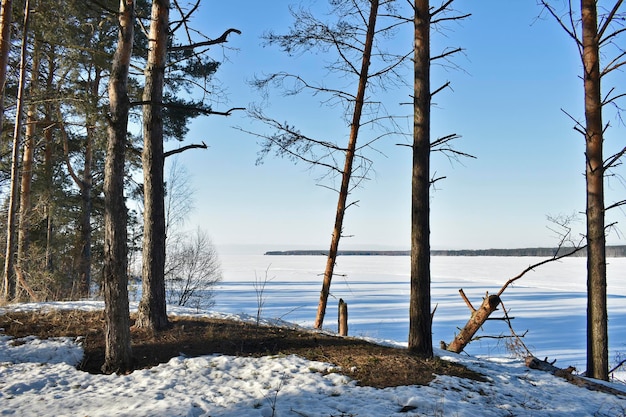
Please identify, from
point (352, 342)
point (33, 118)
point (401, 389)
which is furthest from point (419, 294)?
point (33, 118)

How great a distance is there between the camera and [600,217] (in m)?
7.81

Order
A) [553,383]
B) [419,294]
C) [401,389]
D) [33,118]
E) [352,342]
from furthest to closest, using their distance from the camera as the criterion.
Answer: [33,118], [352,342], [419,294], [553,383], [401,389]

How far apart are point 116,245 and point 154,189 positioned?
1634 millimetres

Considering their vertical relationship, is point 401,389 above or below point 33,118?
below

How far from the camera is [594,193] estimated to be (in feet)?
25.8

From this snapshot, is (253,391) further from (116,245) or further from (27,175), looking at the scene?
(27,175)

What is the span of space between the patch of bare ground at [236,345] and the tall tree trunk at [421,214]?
0.38m

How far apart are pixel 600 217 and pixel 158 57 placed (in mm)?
7752

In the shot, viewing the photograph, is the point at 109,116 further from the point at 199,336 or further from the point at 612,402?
the point at 612,402

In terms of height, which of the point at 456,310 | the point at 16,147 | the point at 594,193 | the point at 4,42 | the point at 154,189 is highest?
the point at 4,42

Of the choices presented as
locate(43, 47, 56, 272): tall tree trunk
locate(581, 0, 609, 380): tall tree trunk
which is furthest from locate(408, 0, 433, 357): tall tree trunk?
locate(43, 47, 56, 272): tall tree trunk

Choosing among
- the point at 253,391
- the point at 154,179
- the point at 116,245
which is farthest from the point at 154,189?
the point at 253,391

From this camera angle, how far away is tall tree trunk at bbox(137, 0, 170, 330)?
6820 millimetres

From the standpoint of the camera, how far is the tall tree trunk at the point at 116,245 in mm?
5438
